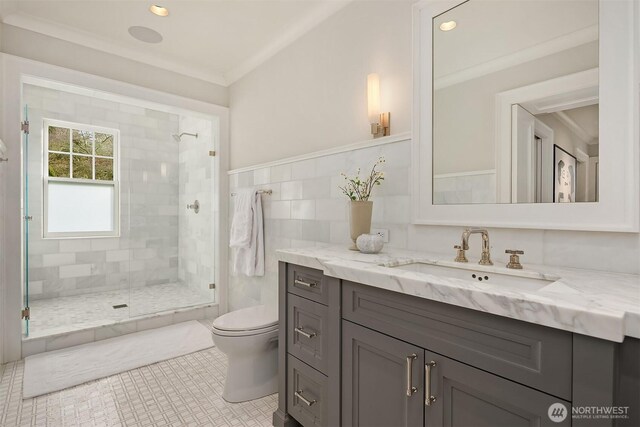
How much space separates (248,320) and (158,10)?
7.41ft

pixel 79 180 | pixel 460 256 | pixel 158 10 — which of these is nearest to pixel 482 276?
pixel 460 256

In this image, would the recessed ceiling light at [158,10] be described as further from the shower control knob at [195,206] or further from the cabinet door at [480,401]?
the cabinet door at [480,401]

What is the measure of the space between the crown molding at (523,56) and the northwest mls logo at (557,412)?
1249 mm

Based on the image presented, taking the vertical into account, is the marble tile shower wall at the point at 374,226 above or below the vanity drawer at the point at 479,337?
above

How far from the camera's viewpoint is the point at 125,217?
3383 mm

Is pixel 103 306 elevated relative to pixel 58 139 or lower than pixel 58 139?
lower

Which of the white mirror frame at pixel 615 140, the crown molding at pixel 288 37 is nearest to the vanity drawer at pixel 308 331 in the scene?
the white mirror frame at pixel 615 140

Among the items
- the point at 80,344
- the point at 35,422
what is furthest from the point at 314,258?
the point at 80,344

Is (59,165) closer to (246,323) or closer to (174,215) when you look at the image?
(174,215)

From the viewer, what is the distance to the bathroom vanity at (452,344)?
711 millimetres

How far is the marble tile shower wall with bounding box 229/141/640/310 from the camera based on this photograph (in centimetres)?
120

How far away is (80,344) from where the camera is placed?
265cm

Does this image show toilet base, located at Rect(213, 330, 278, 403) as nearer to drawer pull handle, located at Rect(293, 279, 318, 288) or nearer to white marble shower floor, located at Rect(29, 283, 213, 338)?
drawer pull handle, located at Rect(293, 279, 318, 288)

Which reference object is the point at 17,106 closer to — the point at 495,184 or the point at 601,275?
the point at 495,184
